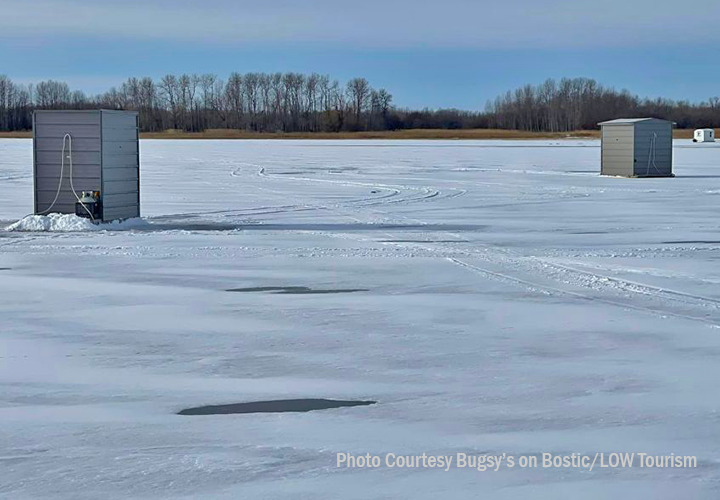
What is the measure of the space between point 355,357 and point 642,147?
2827cm

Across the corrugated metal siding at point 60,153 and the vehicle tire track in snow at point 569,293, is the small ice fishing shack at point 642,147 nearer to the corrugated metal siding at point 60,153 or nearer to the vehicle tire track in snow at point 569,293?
the corrugated metal siding at point 60,153

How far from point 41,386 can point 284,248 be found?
7.87 metres

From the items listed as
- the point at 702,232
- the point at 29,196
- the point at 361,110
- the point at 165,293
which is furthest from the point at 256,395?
the point at 361,110

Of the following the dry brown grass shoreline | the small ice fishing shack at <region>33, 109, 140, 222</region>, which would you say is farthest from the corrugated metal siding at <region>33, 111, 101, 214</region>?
the dry brown grass shoreline

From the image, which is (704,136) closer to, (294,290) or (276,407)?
(294,290)

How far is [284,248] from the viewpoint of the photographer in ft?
48.0

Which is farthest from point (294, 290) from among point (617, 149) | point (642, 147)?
point (617, 149)

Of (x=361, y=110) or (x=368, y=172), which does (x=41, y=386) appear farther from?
(x=361, y=110)

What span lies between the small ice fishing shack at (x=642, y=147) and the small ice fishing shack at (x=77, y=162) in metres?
20.0

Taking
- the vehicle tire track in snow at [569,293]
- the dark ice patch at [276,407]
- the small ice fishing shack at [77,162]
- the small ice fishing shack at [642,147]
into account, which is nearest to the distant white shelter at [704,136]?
the small ice fishing shack at [642,147]

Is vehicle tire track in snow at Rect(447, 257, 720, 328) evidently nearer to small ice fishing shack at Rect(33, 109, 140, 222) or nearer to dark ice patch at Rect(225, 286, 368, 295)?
dark ice patch at Rect(225, 286, 368, 295)

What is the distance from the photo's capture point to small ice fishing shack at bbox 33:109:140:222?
58.5 ft

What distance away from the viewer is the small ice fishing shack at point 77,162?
1784 cm

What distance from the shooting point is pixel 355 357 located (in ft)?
25.3
